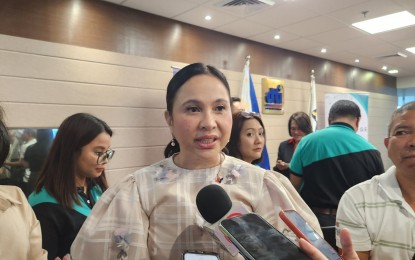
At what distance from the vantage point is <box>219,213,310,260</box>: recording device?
0.53 metres

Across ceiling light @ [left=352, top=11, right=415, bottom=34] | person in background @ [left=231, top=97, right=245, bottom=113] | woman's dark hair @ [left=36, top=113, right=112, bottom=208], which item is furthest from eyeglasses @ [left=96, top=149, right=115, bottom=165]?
ceiling light @ [left=352, top=11, right=415, bottom=34]

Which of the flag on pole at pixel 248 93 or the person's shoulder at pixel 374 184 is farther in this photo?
the flag on pole at pixel 248 93

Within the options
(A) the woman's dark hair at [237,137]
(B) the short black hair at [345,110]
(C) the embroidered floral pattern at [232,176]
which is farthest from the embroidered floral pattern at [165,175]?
(B) the short black hair at [345,110]

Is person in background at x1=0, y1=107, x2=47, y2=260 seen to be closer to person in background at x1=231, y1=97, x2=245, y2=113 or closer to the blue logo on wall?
person in background at x1=231, y1=97, x2=245, y2=113

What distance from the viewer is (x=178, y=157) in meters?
1.00

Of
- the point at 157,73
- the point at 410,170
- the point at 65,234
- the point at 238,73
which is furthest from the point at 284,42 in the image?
the point at 65,234

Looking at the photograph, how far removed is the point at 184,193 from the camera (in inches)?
34.6

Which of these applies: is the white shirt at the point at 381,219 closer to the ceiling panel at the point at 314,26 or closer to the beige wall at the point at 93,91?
the beige wall at the point at 93,91

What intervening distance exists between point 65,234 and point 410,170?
1664 mm

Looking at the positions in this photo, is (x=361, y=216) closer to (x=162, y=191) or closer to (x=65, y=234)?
(x=162, y=191)

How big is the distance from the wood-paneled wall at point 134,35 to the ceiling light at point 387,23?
150 cm

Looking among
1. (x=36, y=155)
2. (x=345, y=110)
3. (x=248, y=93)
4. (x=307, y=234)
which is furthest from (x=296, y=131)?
(x=307, y=234)

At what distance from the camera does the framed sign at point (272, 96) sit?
5.21 meters

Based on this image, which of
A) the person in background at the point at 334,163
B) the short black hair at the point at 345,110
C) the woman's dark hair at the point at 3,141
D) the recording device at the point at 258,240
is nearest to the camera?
the recording device at the point at 258,240
